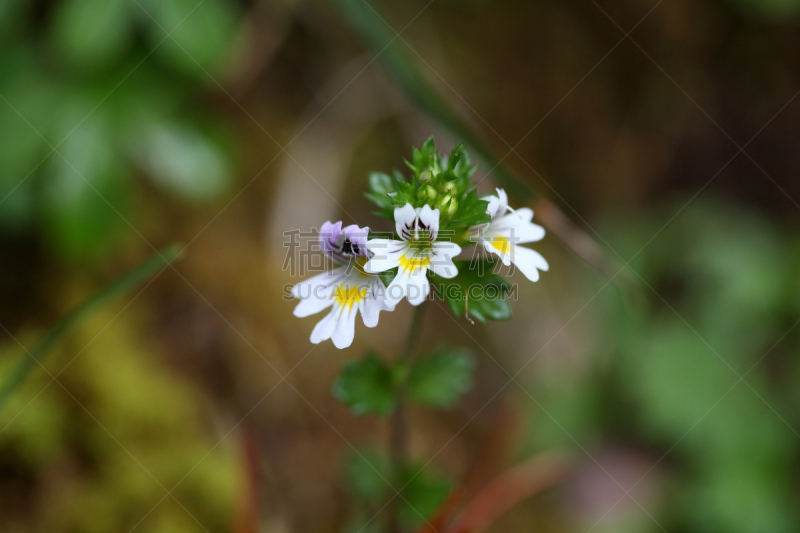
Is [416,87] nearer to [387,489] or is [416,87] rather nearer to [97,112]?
[387,489]

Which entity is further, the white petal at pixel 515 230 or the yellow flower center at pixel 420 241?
the white petal at pixel 515 230

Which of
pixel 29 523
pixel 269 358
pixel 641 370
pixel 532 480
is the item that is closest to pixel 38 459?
pixel 29 523

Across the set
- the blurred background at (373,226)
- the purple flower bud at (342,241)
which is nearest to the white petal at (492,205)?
the purple flower bud at (342,241)

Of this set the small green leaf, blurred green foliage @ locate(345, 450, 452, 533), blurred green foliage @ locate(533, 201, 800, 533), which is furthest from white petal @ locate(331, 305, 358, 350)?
blurred green foliage @ locate(533, 201, 800, 533)

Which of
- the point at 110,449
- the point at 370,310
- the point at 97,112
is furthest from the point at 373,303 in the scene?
the point at 97,112

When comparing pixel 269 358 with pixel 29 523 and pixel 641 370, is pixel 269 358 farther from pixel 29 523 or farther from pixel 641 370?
pixel 641 370

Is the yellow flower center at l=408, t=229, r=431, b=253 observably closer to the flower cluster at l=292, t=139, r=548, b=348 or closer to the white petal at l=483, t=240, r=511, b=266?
the flower cluster at l=292, t=139, r=548, b=348

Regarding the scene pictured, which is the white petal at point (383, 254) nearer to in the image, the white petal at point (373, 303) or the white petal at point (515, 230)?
the white petal at point (373, 303)

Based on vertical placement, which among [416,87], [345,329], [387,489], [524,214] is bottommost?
[387,489]
